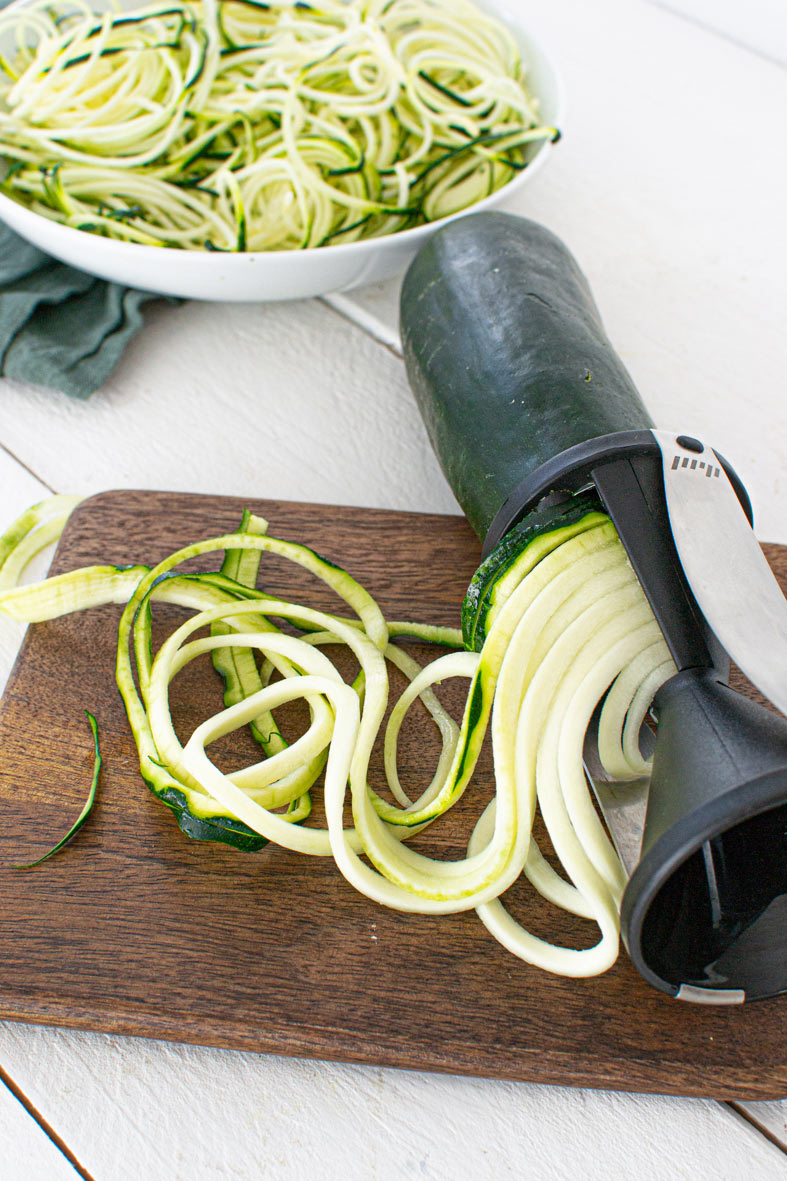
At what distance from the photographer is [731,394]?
154cm

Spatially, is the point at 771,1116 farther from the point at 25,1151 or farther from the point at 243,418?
the point at 243,418

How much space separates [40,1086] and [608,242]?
1.53 meters

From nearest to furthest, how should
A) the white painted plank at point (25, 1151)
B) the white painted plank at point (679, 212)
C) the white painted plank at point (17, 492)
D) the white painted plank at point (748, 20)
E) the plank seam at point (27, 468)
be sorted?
1. the white painted plank at point (25, 1151)
2. the white painted plank at point (17, 492)
3. the plank seam at point (27, 468)
4. the white painted plank at point (679, 212)
5. the white painted plank at point (748, 20)

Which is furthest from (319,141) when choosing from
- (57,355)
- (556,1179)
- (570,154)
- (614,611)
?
(556,1179)

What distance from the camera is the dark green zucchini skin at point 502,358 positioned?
3.47 feet

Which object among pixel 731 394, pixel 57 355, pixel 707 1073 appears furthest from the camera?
pixel 731 394

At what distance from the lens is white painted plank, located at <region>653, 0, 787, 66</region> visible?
82.0 inches

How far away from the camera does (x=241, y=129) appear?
4.95 feet

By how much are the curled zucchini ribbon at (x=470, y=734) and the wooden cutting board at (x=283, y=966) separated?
1.4 inches

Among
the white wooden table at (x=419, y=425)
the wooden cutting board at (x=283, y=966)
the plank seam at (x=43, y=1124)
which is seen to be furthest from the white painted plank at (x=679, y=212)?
the plank seam at (x=43, y=1124)

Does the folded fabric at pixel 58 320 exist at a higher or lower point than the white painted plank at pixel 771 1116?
higher

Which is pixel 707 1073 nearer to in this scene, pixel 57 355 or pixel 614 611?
pixel 614 611

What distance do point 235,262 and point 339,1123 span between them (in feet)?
3.34

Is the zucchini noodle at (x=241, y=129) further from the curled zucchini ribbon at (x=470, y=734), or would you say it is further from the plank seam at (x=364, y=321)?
the curled zucchini ribbon at (x=470, y=734)
